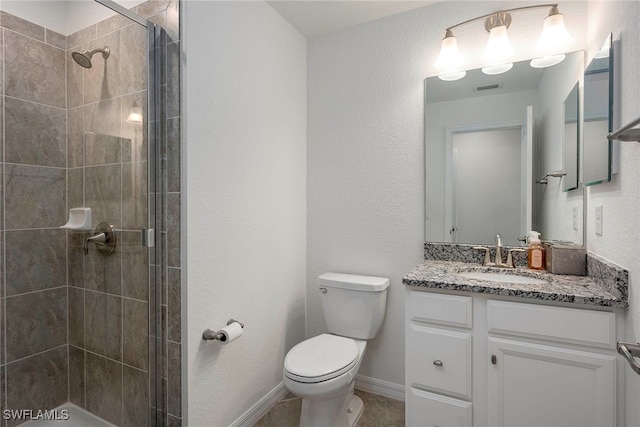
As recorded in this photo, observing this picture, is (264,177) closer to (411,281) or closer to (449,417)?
(411,281)

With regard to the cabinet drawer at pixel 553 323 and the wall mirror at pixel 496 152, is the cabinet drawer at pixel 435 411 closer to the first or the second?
the cabinet drawer at pixel 553 323

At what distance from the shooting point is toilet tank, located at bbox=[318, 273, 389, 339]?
1952 mm

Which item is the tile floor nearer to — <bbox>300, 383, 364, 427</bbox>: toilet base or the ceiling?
<bbox>300, 383, 364, 427</bbox>: toilet base

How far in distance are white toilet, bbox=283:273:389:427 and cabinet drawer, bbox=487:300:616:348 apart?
70 cm

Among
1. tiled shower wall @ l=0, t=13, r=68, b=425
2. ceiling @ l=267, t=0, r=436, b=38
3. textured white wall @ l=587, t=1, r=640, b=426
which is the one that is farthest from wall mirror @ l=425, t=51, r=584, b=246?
tiled shower wall @ l=0, t=13, r=68, b=425

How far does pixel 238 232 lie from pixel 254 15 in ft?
4.06

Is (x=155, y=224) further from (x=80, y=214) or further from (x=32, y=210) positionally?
(x=32, y=210)

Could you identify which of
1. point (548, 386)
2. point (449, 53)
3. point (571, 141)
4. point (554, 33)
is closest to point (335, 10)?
point (449, 53)

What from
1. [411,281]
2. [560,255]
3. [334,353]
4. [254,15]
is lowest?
[334,353]

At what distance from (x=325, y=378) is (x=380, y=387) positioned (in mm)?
812

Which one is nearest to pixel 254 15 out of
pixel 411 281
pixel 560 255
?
pixel 411 281

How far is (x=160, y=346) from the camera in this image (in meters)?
1.52

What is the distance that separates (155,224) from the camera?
1513 mm

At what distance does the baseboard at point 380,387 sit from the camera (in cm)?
208
